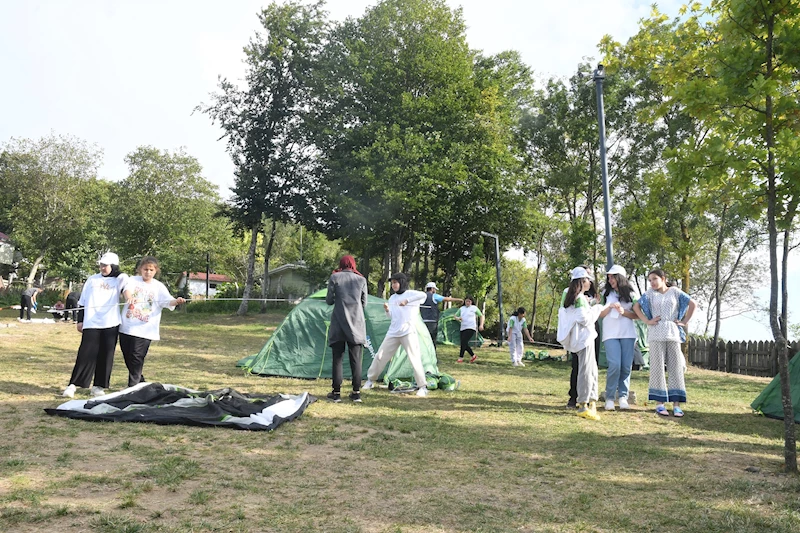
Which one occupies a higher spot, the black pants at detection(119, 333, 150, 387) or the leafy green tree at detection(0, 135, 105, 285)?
the leafy green tree at detection(0, 135, 105, 285)

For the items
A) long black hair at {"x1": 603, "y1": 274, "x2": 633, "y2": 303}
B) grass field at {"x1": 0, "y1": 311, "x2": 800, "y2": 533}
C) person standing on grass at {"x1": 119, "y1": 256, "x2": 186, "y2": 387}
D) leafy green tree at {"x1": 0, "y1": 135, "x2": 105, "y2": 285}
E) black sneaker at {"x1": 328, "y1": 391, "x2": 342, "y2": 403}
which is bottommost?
grass field at {"x1": 0, "y1": 311, "x2": 800, "y2": 533}

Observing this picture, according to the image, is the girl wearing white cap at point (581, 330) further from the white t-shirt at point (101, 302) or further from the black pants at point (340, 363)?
the white t-shirt at point (101, 302)

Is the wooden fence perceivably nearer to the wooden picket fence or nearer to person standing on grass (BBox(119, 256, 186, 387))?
the wooden picket fence

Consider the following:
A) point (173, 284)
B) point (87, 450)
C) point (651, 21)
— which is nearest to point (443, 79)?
point (651, 21)

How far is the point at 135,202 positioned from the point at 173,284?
12.6 metres

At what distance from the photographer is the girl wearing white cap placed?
8.19 meters

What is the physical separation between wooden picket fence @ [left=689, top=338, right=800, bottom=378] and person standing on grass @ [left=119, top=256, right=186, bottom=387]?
17.2 meters

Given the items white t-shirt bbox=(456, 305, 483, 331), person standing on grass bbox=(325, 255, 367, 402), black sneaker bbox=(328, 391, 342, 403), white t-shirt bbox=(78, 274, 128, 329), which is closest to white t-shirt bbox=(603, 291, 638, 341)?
person standing on grass bbox=(325, 255, 367, 402)

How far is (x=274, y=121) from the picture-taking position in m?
32.7

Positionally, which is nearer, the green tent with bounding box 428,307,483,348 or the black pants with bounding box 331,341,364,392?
the black pants with bounding box 331,341,364,392

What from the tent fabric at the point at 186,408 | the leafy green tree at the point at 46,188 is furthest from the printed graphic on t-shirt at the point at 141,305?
the leafy green tree at the point at 46,188

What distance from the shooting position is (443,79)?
1145 inches

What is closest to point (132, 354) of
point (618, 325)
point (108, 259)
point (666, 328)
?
point (108, 259)

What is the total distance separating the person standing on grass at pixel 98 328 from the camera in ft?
26.1
